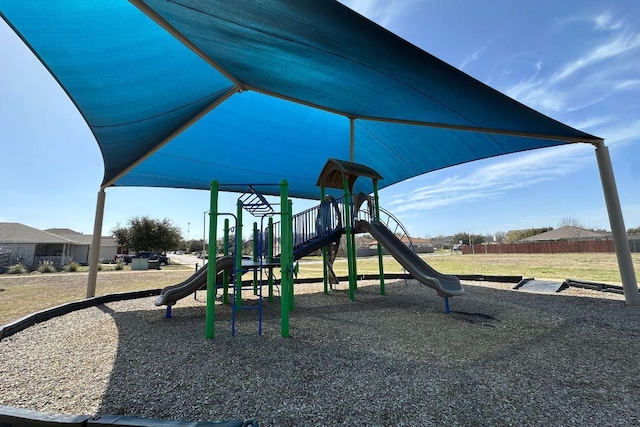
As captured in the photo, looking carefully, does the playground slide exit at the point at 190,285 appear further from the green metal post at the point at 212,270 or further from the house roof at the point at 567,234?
the house roof at the point at 567,234

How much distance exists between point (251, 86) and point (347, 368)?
5761 millimetres

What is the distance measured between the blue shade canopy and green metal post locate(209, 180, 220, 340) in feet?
7.78

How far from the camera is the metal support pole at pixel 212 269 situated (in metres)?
4.55

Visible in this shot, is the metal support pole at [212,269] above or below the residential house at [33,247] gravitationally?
below

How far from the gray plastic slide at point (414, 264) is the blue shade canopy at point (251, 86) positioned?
292 centimetres

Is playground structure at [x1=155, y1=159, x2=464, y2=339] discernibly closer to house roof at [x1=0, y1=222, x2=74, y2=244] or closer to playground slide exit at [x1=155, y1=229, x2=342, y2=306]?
playground slide exit at [x1=155, y1=229, x2=342, y2=306]

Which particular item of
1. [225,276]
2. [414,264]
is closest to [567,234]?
[414,264]

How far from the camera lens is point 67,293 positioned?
941 centimetres

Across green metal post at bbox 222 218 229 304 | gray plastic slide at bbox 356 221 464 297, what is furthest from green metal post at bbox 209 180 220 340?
gray plastic slide at bbox 356 221 464 297

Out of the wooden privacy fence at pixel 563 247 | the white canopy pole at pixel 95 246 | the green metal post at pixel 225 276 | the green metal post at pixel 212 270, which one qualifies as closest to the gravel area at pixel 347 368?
the green metal post at pixel 212 270

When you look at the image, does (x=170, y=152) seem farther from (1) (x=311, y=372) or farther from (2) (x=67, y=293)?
(1) (x=311, y=372)

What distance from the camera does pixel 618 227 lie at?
250 inches

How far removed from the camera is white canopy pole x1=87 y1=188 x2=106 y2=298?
8219mm

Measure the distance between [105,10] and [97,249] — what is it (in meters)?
7.54
